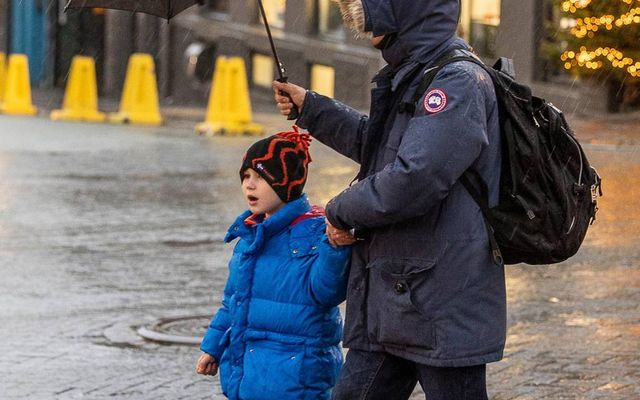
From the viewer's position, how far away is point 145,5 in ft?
16.5

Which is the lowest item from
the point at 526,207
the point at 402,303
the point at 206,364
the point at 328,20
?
the point at 328,20

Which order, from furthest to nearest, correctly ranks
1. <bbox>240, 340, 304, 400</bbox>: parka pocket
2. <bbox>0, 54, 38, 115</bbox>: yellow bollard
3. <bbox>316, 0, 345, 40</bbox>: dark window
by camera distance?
1. <bbox>316, 0, 345, 40</bbox>: dark window
2. <bbox>0, 54, 38, 115</bbox>: yellow bollard
3. <bbox>240, 340, 304, 400</bbox>: parka pocket

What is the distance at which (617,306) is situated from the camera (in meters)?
8.42

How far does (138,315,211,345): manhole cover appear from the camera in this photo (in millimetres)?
7633

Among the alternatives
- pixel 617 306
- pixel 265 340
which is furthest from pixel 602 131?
pixel 265 340

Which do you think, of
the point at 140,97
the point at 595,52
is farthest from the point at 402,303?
the point at 140,97

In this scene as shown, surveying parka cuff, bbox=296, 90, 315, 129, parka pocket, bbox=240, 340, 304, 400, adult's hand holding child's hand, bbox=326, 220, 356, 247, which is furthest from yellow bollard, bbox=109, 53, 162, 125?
adult's hand holding child's hand, bbox=326, 220, 356, 247

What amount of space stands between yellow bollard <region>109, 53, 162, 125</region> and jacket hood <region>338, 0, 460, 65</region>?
17866 millimetres

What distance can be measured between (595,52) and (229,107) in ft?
18.1

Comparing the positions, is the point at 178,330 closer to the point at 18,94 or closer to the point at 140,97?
the point at 140,97

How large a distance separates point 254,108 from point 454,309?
21794mm

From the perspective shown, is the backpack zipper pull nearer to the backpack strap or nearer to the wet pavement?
the backpack strap

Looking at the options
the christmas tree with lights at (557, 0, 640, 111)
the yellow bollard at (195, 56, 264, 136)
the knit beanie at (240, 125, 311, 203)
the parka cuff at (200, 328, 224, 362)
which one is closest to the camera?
the knit beanie at (240, 125, 311, 203)

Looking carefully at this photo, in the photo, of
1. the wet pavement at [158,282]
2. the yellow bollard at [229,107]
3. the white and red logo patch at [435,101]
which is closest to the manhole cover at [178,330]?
the wet pavement at [158,282]
